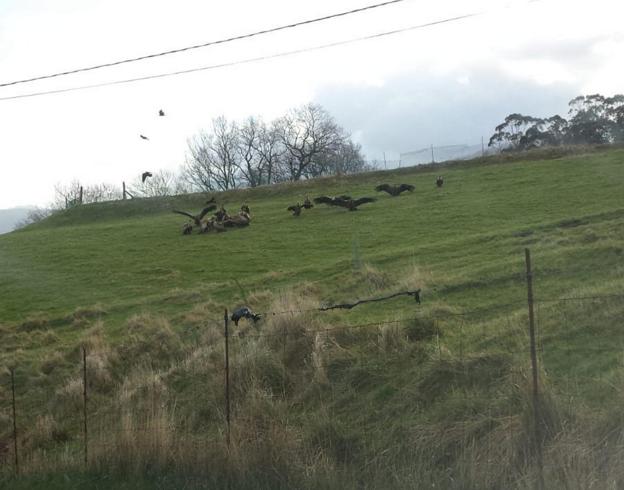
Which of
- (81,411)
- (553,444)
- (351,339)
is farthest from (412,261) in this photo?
(553,444)

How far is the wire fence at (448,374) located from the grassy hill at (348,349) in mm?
45

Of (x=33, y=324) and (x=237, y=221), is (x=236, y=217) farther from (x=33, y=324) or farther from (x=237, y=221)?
(x=33, y=324)

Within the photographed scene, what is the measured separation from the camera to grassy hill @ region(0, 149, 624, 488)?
356 inches

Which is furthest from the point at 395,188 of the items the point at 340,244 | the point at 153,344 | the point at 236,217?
the point at 153,344

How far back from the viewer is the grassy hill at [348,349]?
9031 mm

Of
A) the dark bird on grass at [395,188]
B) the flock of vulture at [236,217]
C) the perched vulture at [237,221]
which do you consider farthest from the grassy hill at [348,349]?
the dark bird on grass at [395,188]

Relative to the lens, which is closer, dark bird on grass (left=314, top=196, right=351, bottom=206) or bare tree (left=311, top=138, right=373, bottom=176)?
dark bird on grass (left=314, top=196, right=351, bottom=206)

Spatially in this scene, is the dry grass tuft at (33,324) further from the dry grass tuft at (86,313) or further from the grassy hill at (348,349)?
the dry grass tuft at (86,313)

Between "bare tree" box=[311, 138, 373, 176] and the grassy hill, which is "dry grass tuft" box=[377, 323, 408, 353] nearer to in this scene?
the grassy hill

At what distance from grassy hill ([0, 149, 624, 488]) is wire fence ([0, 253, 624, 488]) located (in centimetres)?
5

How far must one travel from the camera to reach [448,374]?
36.7 ft

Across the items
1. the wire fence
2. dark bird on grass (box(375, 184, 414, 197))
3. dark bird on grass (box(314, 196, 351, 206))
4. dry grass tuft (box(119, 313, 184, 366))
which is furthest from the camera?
dark bird on grass (box(375, 184, 414, 197))

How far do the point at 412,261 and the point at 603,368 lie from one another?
48.6ft

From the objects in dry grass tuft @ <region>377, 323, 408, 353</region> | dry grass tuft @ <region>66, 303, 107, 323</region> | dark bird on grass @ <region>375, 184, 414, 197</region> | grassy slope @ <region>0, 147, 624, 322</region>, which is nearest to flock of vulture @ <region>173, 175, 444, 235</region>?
dark bird on grass @ <region>375, 184, 414, 197</region>
